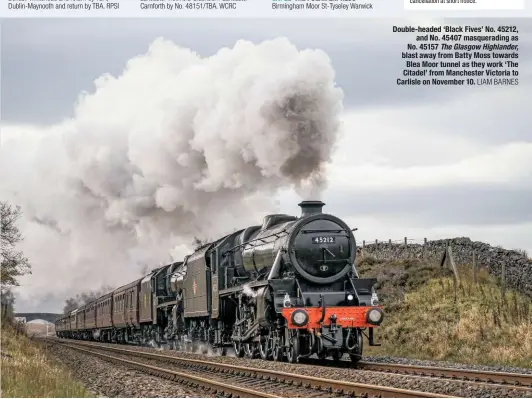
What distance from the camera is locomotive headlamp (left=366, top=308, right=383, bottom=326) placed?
1271 cm

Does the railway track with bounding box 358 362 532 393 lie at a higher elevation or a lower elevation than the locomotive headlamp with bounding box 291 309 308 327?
lower

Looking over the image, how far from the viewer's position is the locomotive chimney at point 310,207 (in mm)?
13705

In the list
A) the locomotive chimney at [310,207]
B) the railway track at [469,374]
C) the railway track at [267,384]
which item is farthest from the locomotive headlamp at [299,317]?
the locomotive chimney at [310,207]

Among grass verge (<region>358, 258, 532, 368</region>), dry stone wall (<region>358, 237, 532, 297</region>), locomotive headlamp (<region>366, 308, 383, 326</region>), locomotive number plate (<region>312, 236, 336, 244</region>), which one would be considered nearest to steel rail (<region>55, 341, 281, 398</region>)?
locomotive headlamp (<region>366, 308, 383, 326</region>)

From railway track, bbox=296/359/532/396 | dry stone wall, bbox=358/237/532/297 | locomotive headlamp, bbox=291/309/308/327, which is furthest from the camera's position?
dry stone wall, bbox=358/237/532/297

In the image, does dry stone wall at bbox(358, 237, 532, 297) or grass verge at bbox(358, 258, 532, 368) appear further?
dry stone wall at bbox(358, 237, 532, 297)

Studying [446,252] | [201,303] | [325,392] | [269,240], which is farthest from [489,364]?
[446,252]

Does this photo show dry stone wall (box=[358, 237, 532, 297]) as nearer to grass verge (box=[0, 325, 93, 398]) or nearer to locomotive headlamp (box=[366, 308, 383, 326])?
locomotive headlamp (box=[366, 308, 383, 326])

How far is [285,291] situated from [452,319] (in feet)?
17.7

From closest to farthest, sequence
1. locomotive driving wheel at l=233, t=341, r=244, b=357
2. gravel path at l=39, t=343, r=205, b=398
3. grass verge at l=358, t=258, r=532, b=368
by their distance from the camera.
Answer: gravel path at l=39, t=343, r=205, b=398 < grass verge at l=358, t=258, r=532, b=368 < locomotive driving wheel at l=233, t=341, r=244, b=357

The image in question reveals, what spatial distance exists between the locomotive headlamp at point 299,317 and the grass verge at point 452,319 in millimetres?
3793

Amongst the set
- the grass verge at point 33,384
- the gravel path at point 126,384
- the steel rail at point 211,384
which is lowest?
the gravel path at point 126,384

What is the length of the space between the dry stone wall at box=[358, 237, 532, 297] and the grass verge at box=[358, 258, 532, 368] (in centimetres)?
86

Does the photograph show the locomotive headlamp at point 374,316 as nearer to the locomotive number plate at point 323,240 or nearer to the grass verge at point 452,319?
the locomotive number plate at point 323,240
